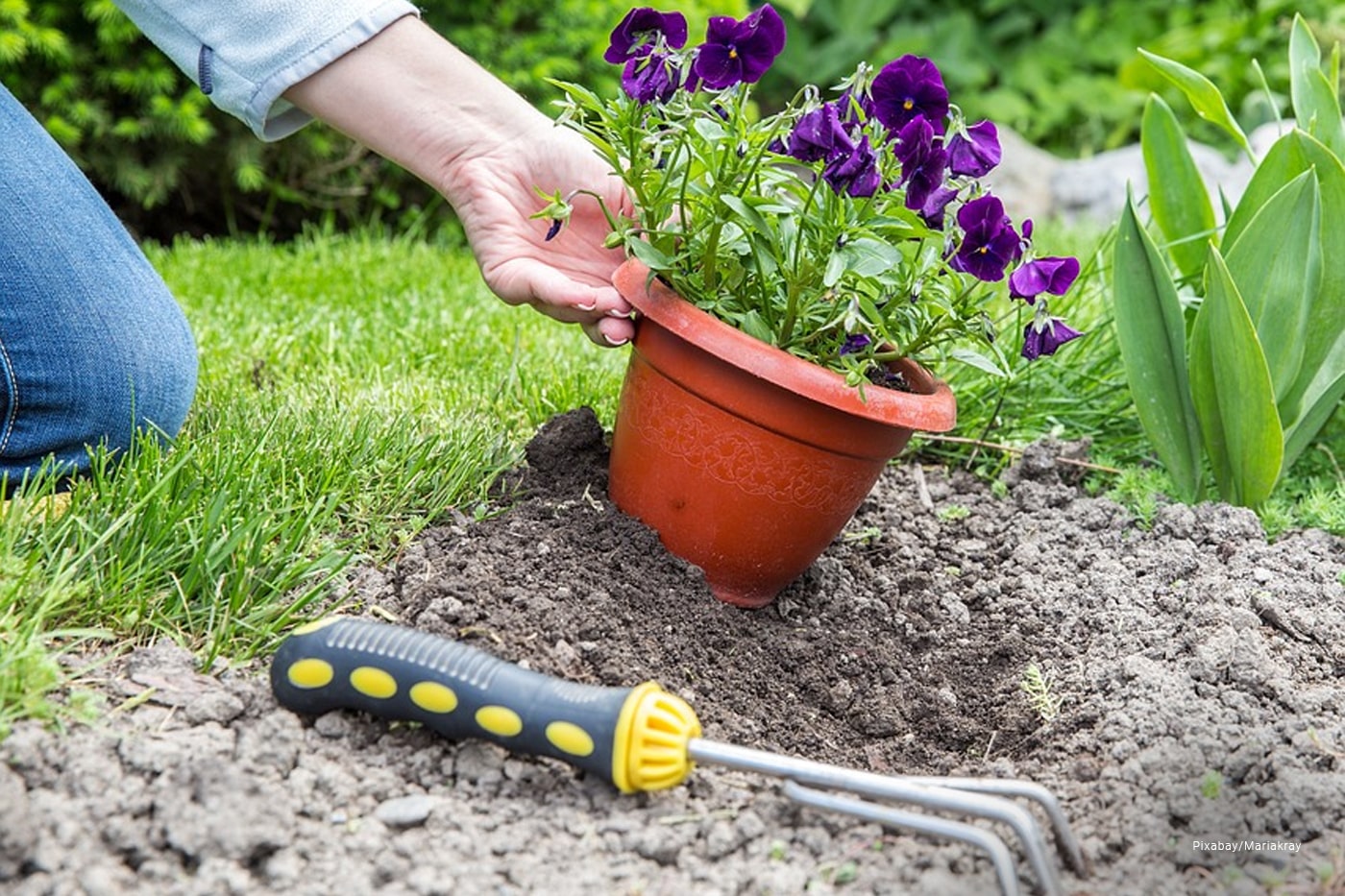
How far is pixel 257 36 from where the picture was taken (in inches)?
80.8

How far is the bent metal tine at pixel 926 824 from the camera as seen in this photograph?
133 centimetres

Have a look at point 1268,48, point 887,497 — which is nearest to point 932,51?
point 1268,48

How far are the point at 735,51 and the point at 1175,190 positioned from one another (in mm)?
1155

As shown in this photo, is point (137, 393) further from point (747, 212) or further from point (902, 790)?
point (902, 790)

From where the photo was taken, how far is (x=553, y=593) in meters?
1.83

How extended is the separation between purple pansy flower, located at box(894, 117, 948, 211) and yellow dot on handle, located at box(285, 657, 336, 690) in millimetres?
909

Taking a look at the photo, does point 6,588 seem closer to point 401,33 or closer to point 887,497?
point 401,33

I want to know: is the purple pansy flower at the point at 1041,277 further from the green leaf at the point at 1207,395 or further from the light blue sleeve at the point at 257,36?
the light blue sleeve at the point at 257,36

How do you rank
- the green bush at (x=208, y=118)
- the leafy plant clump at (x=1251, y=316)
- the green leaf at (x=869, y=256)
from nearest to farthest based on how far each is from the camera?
the green leaf at (x=869, y=256), the leafy plant clump at (x=1251, y=316), the green bush at (x=208, y=118)

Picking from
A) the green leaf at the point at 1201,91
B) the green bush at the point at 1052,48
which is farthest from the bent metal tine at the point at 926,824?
the green bush at the point at 1052,48

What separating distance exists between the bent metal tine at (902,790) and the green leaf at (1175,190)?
1435 millimetres

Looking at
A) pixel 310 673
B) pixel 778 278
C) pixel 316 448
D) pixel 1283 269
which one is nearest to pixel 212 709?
pixel 310 673

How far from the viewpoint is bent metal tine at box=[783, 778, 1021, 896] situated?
133 cm

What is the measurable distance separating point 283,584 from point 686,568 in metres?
0.57
